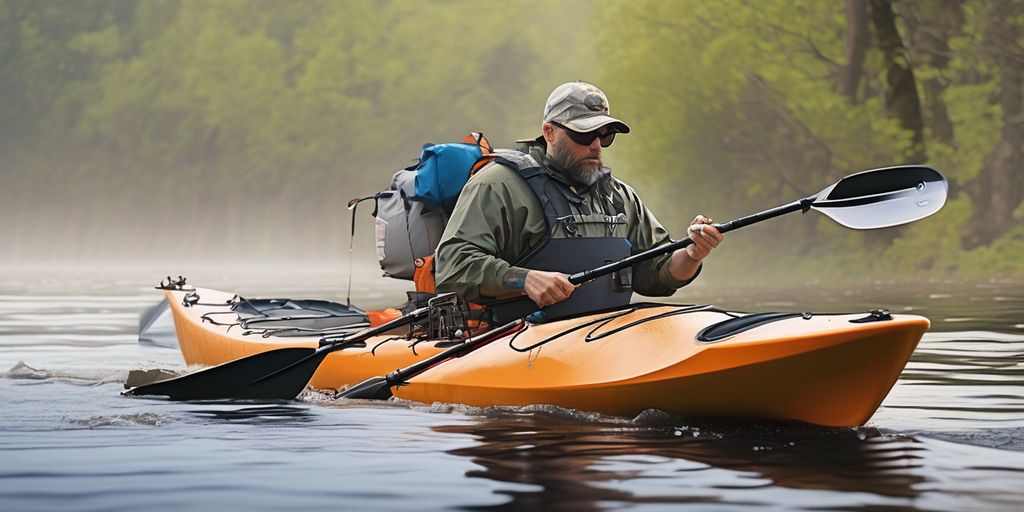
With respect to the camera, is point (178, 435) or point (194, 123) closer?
point (178, 435)

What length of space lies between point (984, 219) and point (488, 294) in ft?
56.2

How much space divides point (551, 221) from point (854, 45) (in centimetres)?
1630

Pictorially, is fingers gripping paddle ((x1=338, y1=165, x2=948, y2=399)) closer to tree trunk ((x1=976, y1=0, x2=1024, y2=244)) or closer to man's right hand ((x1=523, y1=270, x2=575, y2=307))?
man's right hand ((x1=523, y1=270, x2=575, y2=307))

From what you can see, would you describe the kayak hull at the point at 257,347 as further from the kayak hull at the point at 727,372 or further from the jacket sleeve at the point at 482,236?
the kayak hull at the point at 727,372

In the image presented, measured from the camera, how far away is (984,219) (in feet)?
73.1

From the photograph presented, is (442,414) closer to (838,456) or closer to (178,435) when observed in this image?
(178,435)

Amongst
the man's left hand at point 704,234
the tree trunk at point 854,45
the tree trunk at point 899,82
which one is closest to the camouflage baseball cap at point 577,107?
the man's left hand at point 704,234

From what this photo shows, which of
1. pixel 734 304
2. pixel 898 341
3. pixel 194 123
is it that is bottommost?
pixel 898 341

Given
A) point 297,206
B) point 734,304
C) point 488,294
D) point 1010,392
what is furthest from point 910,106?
point 297,206

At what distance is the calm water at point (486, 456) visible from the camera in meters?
4.46

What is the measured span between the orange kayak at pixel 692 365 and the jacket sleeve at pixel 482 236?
0.31m

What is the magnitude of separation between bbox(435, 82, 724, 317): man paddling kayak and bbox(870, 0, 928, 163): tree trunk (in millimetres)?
15041

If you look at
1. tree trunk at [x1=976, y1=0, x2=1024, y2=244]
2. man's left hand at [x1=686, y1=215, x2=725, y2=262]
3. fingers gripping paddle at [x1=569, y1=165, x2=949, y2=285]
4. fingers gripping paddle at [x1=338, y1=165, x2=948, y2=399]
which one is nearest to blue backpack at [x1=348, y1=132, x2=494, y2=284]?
man's left hand at [x1=686, y1=215, x2=725, y2=262]

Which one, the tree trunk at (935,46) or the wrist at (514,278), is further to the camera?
the tree trunk at (935,46)
